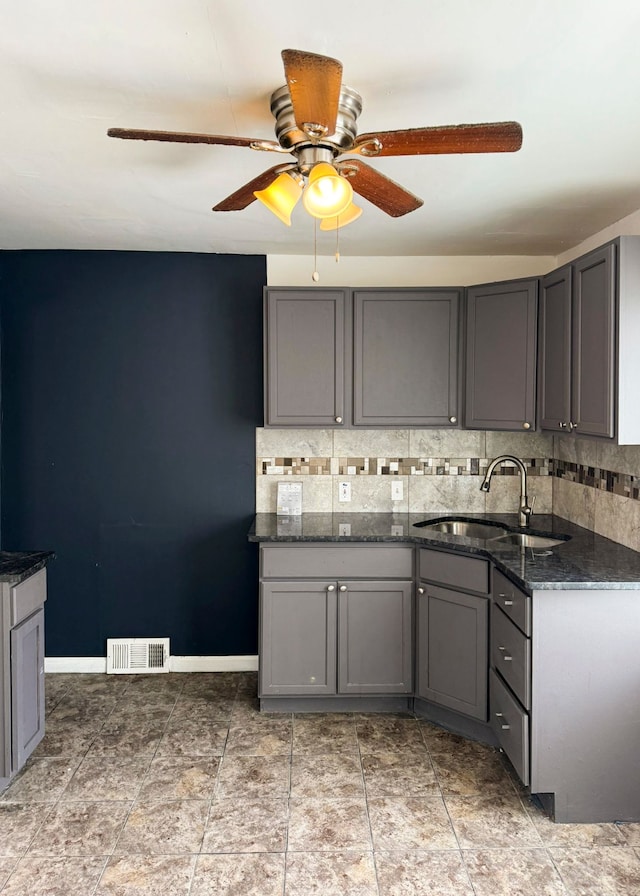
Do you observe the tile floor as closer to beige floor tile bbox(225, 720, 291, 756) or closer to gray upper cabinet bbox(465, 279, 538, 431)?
beige floor tile bbox(225, 720, 291, 756)

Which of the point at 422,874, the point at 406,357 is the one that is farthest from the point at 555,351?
the point at 422,874

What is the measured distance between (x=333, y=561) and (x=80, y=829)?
4.97 feet

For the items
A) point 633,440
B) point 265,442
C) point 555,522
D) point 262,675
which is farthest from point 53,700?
point 633,440

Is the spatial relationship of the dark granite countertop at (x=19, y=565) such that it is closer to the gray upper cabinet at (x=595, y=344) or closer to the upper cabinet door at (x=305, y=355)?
the upper cabinet door at (x=305, y=355)

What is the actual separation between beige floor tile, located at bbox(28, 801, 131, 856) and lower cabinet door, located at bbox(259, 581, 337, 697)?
3.11 ft

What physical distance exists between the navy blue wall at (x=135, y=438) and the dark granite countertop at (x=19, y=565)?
0.94 meters

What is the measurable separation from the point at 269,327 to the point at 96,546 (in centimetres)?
159

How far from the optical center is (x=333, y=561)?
3.33 m

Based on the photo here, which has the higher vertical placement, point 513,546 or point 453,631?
point 513,546

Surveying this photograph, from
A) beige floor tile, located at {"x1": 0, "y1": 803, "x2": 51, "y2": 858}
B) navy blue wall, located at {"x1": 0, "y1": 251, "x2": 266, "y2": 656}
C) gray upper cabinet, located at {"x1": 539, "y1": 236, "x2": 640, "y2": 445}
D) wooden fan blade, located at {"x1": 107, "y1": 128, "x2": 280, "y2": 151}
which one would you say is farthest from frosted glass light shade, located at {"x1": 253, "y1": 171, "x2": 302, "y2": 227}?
beige floor tile, located at {"x1": 0, "y1": 803, "x2": 51, "y2": 858}

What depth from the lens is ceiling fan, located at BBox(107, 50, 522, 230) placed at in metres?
1.48

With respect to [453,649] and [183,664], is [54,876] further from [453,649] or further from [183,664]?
[453,649]

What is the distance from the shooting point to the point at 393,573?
3.34m

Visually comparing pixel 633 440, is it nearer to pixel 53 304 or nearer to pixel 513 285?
pixel 513 285
